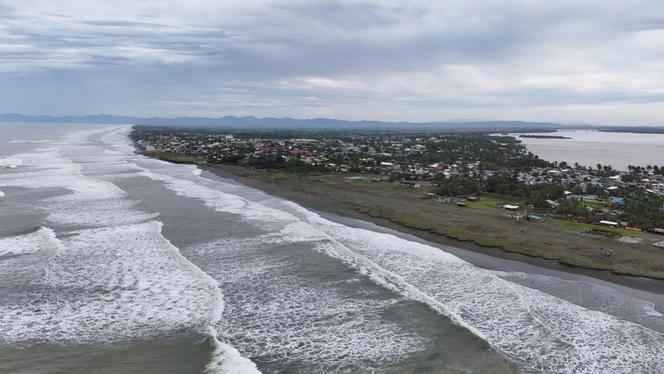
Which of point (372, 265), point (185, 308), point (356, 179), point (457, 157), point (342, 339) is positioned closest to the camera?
point (342, 339)

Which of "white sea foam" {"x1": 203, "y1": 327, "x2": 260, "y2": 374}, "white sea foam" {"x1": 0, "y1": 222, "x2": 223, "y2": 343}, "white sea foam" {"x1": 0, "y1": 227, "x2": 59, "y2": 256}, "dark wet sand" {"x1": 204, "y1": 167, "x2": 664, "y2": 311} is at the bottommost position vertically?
"dark wet sand" {"x1": 204, "y1": 167, "x2": 664, "y2": 311}

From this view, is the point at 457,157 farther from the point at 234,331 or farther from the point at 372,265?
the point at 234,331

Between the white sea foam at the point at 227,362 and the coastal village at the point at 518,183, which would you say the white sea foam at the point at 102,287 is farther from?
the coastal village at the point at 518,183

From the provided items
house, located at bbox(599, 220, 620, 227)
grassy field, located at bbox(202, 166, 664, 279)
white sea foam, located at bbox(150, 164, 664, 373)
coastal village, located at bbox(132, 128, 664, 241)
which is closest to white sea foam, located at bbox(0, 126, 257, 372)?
white sea foam, located at bbox(150, 164, 664, 373)

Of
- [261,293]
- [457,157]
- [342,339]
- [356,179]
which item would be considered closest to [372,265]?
[261,293]

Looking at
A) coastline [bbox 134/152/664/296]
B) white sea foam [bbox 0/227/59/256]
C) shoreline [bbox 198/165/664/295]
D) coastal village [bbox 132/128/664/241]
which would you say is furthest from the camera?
coastal village [bbox 132/128/664/241]

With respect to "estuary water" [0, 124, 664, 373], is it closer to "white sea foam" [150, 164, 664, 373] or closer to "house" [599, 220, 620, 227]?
"white sea foam" [150, 164, 664, 373]

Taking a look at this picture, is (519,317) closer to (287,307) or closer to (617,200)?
(287,307)
